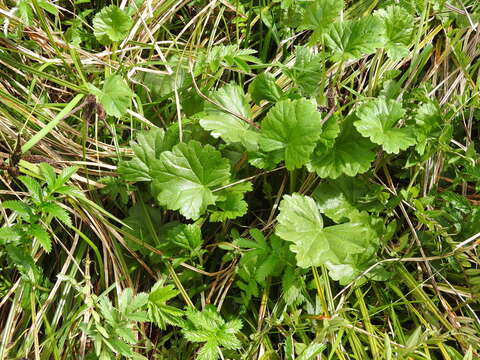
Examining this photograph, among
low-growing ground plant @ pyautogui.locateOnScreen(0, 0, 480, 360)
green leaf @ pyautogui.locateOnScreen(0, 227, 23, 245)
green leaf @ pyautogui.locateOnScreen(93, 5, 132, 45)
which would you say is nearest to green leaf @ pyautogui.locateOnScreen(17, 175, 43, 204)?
low-growing ground plant @ pyautogui.locateOnScreen(0, 0, 480, 360)

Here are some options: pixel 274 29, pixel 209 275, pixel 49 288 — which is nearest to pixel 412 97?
pixel 274 29

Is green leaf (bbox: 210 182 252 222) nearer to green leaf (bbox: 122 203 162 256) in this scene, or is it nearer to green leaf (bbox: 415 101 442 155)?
green leaf (bbox: 122 203 162 256)

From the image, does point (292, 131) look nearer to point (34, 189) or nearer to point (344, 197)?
point (344, 197)

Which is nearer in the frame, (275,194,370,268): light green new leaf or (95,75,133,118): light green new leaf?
(275,194,370,268): light green new leaf

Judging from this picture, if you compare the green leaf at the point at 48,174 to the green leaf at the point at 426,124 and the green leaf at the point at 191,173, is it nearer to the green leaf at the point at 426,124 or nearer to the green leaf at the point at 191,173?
the green leaf at the point at 191,173

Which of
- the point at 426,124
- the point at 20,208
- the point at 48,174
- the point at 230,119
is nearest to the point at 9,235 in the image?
the point at 20,208

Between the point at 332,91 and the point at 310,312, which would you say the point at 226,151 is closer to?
the point at 332,91

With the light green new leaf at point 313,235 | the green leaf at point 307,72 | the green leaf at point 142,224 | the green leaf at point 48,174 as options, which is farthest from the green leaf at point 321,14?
the green leaf at point 48,174
